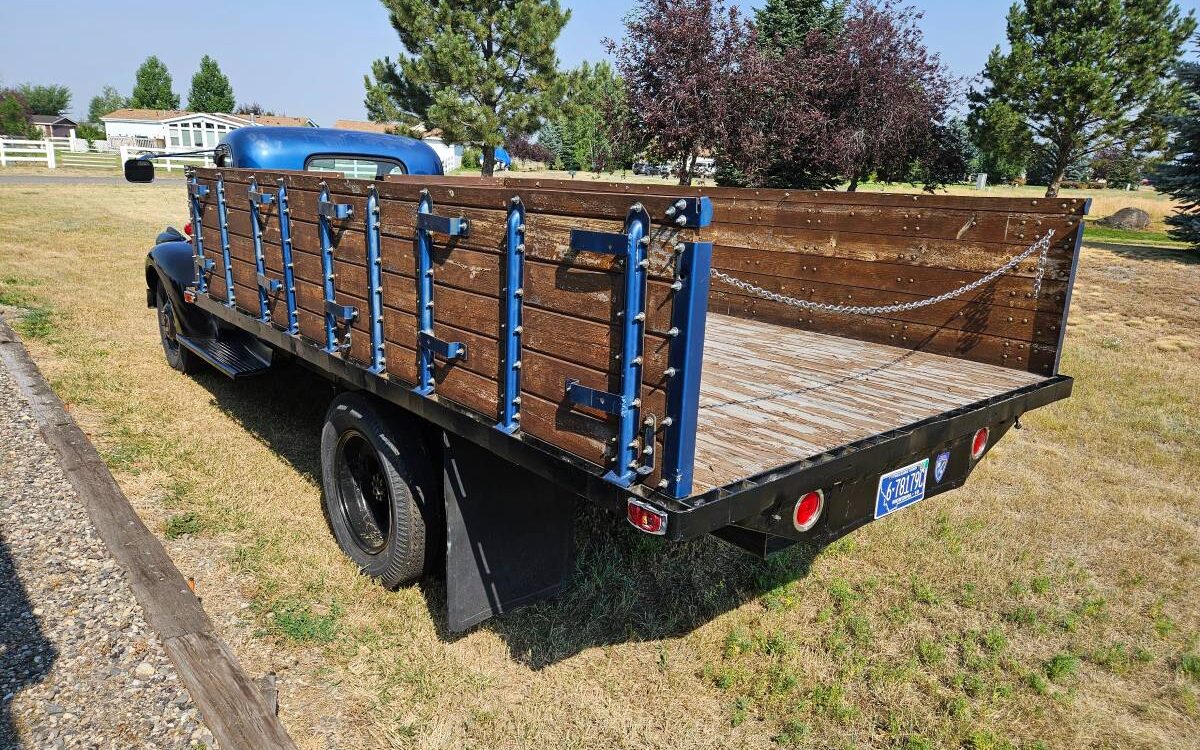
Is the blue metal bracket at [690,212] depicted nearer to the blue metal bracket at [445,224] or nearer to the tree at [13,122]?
the blue metal bracket at [445,224]

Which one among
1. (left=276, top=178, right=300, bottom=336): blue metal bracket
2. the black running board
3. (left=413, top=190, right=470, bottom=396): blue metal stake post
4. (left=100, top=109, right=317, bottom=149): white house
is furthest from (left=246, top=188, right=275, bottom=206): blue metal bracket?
(left=100, top=109, right=317, bottom=149): white house

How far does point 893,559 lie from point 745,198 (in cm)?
233

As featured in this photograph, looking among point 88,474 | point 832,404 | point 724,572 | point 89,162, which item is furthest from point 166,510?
point 89,162

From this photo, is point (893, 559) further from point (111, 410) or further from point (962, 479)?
point (111, 410)

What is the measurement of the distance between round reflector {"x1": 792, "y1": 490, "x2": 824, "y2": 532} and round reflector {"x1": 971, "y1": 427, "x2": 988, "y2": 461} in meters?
1.01

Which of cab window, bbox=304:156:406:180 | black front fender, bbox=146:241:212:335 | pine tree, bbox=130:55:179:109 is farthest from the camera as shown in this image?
pine tree, bbox=130:55:179:109

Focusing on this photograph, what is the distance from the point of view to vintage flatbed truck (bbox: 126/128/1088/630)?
86.1 inches

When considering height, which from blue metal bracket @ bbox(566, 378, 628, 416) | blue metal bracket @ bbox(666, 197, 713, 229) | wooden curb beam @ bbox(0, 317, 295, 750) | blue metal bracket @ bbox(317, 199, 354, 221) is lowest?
wooden curb beam @ bbox(0, 317, 295, 750)

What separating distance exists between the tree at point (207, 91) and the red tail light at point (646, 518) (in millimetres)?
89284

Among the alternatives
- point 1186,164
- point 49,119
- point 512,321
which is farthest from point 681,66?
point 49,119

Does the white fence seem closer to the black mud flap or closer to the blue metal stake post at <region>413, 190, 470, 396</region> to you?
the blue metal stake post at <region>413, 190, 470, 396</region>

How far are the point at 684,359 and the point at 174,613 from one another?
2.62m

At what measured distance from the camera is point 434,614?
3500 mm

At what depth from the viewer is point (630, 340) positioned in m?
2.13
